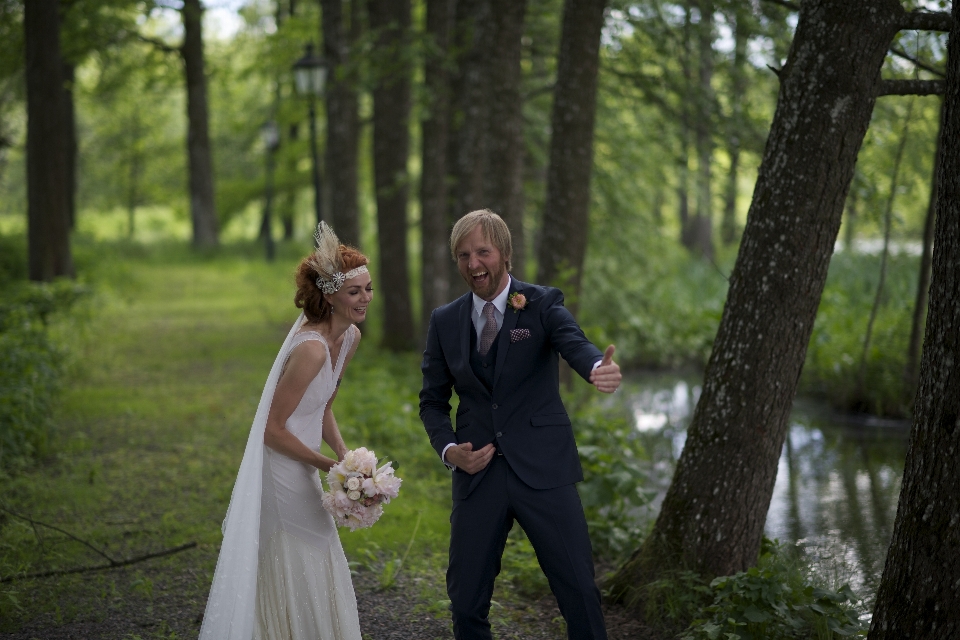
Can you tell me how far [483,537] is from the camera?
12.8 ft

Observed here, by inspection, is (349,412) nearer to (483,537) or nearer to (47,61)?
(483,537)

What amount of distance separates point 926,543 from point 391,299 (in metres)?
13.0

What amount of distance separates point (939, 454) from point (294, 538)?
9.29ft

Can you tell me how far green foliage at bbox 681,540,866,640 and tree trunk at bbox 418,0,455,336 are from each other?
9014 mm

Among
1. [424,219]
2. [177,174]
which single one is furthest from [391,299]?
[177,174]

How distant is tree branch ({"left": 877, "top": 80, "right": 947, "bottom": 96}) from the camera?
15.9ft

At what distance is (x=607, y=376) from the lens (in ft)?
11.1

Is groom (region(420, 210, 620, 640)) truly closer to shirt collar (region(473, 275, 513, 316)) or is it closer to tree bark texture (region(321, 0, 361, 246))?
shirt collar (region(473, 275, 513, 316))

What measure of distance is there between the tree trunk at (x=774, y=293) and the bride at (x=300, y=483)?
6.82ft

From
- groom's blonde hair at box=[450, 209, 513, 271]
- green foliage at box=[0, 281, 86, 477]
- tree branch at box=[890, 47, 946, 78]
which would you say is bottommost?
green foliage at box=[0, 281, 86, 477]

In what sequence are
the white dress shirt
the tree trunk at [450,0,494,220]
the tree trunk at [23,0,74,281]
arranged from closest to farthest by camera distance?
1. the white dress shirt
2. the tree trunk at [450,0,494,220]
3. the tree trunk at [23,0,74,281]

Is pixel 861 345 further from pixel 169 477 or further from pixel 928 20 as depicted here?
pixel 169 477

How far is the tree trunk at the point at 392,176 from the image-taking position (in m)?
14.6

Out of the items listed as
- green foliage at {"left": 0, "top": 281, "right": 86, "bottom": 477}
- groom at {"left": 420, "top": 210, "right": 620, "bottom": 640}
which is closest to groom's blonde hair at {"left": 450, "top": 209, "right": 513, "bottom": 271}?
groom at {"left": 420, "top": 210, "right": 620, "bottom": 640}
